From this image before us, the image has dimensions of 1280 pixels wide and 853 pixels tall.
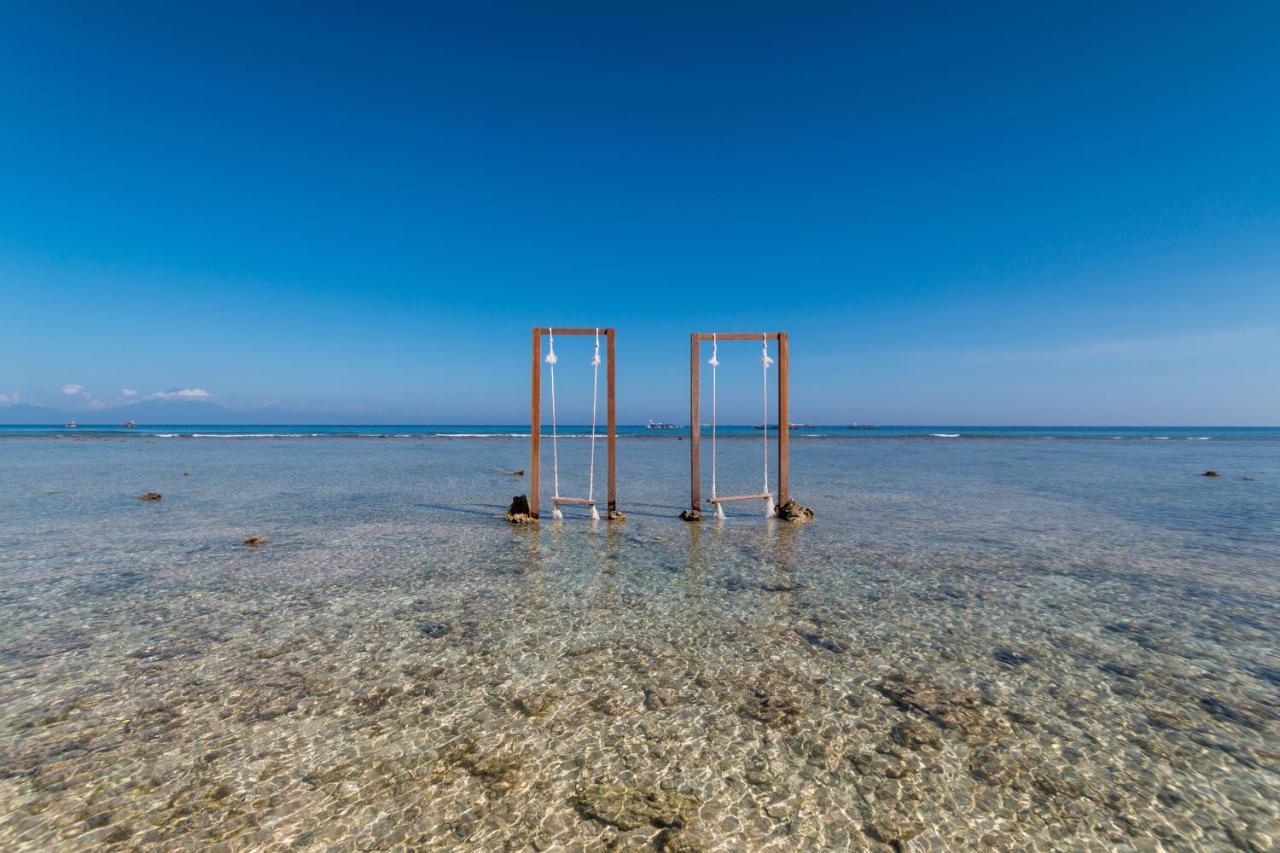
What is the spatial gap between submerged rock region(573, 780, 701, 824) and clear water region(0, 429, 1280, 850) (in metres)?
0.02

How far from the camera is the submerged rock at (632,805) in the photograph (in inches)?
134

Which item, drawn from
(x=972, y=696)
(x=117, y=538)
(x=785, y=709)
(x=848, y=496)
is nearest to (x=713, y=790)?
(x=785, y=709)

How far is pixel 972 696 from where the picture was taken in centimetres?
485

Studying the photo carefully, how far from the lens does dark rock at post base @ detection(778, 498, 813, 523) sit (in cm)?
1335

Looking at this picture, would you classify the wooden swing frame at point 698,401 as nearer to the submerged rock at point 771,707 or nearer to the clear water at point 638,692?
the clear water at point 638,692

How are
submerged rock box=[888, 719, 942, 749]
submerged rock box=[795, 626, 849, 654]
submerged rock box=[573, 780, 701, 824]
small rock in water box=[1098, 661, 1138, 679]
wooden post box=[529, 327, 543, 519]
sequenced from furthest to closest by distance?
wooden post box=[529, 327, 543, 519], submerged rock box=[795, 626, 849, 654], small rock in water box=[1098, 661, 1138, 679], submerged rock box=[888, 719, 942, 749], submerged rock box=[573, 780, 701, 824]

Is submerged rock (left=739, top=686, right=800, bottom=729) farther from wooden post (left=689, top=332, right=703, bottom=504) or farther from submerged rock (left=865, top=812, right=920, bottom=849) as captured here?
wooden post (left=689, top=332, right=703, bottom=504)

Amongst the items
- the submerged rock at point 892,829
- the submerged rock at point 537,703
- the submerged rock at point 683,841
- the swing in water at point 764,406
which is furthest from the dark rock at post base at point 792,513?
the submerged rock at point 683,841

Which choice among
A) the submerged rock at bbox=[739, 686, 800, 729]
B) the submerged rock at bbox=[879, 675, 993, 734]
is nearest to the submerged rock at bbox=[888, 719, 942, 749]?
the submerged rock at bbox=[879, 675, 993, 734]

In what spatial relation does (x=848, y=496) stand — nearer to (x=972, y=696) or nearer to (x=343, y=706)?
(x=972, y=696)

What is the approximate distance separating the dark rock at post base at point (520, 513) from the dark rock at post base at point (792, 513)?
19.8 feet

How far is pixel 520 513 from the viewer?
13.3 m

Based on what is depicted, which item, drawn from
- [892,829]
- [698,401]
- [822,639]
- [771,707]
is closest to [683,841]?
[892,829]

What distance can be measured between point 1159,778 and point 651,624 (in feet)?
14.4
